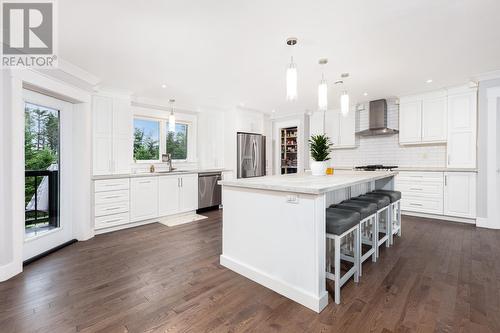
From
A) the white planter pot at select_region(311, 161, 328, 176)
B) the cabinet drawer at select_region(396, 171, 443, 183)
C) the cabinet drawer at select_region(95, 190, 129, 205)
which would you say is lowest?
the cabinet drawer at select_region(95, 190, 129, 205)

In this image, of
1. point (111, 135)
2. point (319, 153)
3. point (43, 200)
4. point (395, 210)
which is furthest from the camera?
point (111, 135)

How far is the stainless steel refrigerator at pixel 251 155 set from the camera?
19.3 feet

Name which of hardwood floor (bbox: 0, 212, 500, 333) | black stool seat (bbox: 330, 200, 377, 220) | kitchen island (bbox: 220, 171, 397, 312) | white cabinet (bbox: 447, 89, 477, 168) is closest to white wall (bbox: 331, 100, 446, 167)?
white cabinet (bbox: 447, 89, 477, 168)

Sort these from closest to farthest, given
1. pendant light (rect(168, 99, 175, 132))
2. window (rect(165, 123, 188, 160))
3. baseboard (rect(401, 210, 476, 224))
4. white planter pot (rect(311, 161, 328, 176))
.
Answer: white planter pot (rect(311, 161, 328, 176)) → baseboard (rect(401, 210, 476, 224)) → pendant light (rect(168, 99, 175, 132)) → window (rect(165, 123, 188, 160))

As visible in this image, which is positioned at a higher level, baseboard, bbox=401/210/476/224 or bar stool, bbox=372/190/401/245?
bar stool, bbox=372/190/401/245

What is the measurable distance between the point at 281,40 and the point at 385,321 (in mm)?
2663

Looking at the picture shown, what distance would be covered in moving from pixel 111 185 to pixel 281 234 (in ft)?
10.2

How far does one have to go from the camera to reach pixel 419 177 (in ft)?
15.0

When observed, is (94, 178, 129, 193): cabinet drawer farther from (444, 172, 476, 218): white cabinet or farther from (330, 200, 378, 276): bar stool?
(444, 172, 476, 218): white cabinet

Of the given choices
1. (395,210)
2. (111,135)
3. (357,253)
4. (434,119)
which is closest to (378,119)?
(434,119)

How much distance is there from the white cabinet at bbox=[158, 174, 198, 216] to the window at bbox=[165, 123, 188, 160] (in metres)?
0.80

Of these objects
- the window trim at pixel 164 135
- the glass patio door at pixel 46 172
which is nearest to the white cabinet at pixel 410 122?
the window trim at pixel 164 135

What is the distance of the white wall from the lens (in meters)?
4.87

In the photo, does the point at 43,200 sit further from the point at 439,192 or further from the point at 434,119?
the point at 434,119
